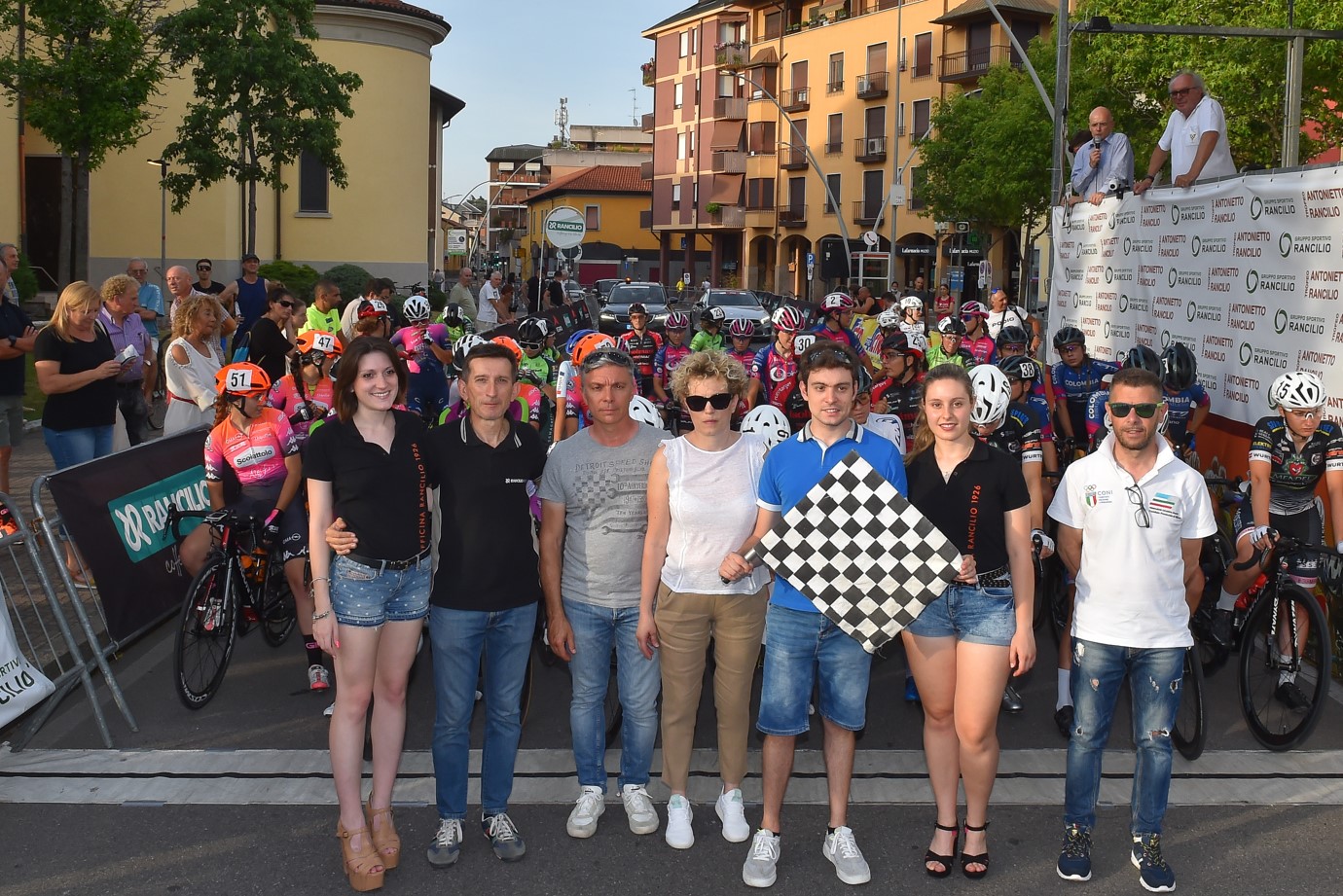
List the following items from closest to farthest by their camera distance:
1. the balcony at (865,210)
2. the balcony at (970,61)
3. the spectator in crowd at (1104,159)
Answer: the spectator in crowd at (1104,159)
the balcony at (970,61)
the balcony at (865,210)

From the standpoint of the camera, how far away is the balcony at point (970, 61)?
6157cm

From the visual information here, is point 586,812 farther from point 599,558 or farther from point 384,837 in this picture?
point 599,558

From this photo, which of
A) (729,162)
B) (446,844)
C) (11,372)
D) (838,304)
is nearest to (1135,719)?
(446,844)

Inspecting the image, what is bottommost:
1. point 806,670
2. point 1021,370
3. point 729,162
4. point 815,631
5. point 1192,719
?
point 1192,719

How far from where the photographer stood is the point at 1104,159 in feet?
43.0

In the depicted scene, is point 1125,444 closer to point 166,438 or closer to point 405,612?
point 405,612

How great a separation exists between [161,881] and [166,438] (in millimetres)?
4214

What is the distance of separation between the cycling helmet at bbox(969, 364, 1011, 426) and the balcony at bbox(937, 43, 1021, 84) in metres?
57.6

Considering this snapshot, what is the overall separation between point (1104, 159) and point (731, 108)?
72.5 m

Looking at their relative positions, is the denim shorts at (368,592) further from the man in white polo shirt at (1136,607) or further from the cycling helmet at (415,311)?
the cycling helmet at (415,311)

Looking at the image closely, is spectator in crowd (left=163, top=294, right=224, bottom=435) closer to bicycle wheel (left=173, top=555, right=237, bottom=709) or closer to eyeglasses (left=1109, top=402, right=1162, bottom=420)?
bicycle wheel (left=173, top=555, right=237, bottom=709)

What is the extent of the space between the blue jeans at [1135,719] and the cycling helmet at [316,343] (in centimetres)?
579

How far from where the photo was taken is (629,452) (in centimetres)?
537

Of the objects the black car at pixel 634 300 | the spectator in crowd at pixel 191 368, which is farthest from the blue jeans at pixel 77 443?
the black car at pixel 634 300
